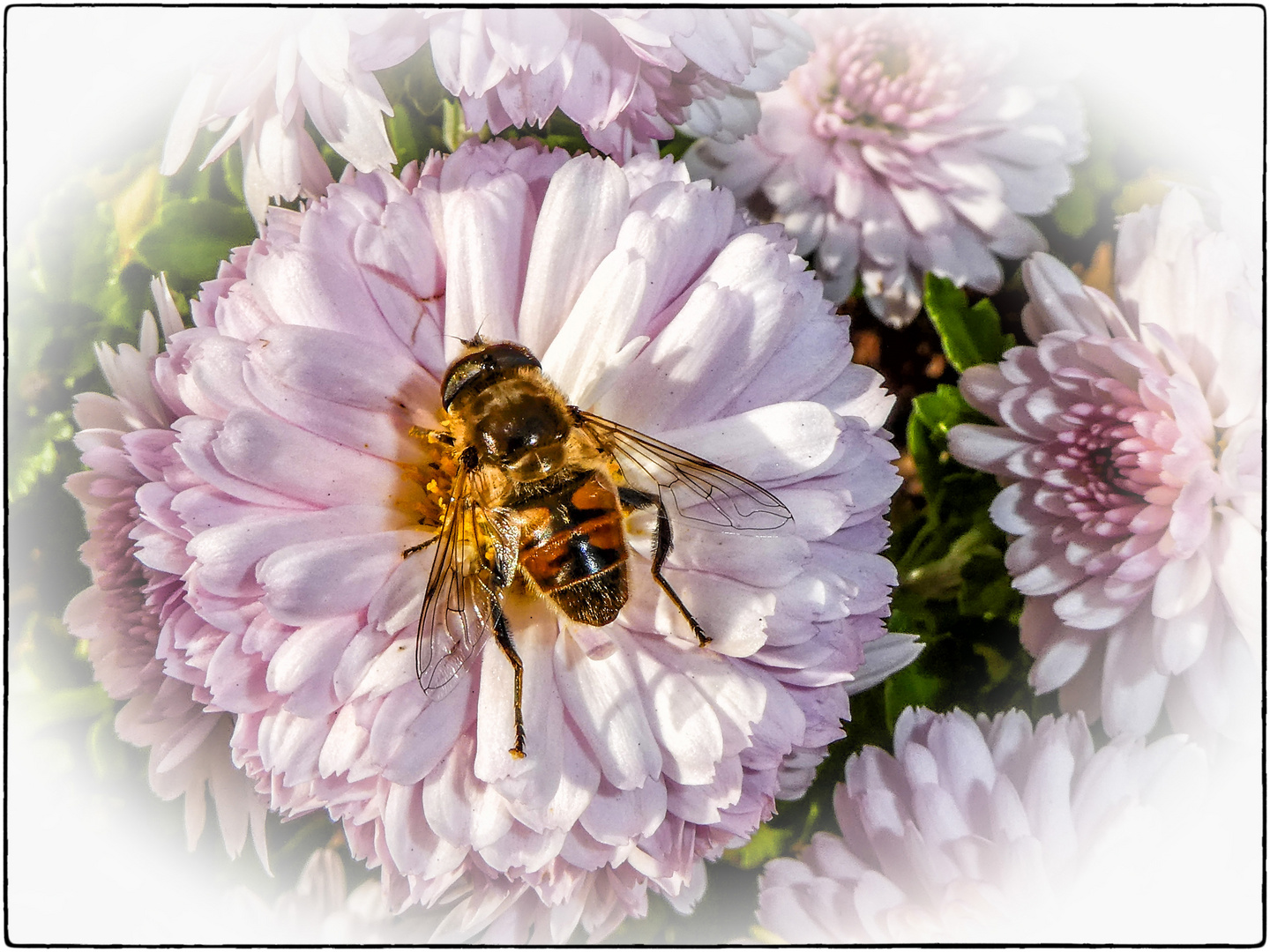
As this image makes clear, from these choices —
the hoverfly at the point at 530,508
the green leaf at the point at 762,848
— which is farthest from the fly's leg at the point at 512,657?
the green leaf at the point at 762,848

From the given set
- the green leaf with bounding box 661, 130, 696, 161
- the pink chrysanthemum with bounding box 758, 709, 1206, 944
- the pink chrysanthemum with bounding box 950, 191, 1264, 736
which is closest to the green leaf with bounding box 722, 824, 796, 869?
the pink chrysanthemum with bounding box 758, 709, 1206, 944

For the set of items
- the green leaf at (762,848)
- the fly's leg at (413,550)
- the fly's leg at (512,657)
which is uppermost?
the fly's leg at (413,550)

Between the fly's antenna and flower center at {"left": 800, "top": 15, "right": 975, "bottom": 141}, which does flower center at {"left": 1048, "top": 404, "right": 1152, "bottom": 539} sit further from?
the fly's antenna

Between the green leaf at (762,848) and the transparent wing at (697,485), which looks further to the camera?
the green leaf at (762,848)

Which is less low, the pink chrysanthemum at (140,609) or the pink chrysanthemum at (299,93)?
the pink chrysanthemum at (299,93)

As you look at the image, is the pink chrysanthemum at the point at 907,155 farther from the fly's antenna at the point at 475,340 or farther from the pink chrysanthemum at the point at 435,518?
the fly's antenna at the point at 475,340

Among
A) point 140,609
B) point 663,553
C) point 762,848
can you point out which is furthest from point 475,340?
point 762,848
